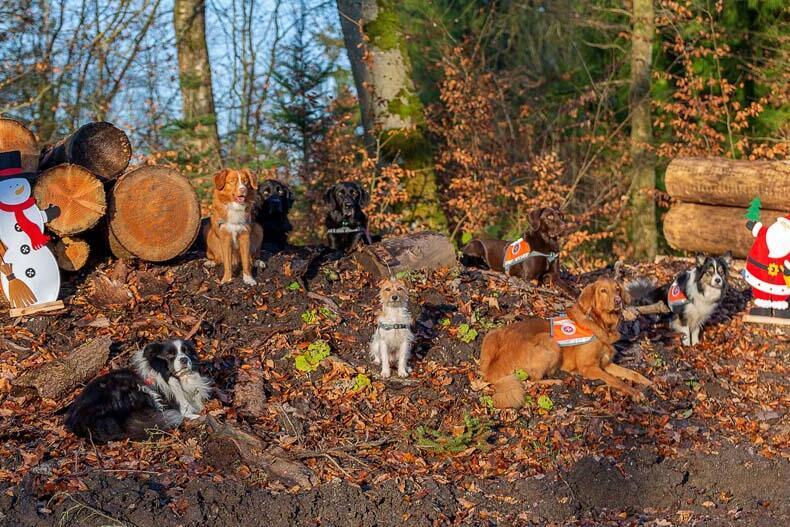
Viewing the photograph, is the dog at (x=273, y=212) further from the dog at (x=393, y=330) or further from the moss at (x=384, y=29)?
the moss at (x=384, y=29)

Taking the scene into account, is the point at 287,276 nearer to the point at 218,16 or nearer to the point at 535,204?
the point at 535,204

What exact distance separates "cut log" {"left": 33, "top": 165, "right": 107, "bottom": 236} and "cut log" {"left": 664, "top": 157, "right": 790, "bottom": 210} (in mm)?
8343

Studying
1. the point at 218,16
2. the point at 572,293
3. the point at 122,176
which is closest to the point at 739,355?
the point at 572,293

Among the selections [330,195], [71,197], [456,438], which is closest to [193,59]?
[330,195]

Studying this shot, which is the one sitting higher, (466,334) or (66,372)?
(66,372)

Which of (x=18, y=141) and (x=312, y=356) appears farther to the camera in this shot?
(x=18, y=141)

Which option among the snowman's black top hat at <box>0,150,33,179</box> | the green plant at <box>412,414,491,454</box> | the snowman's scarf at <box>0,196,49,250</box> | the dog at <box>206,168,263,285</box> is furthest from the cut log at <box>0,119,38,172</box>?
the green plant at <box>412,414,491,454</box>

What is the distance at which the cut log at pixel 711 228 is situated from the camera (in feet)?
40.4

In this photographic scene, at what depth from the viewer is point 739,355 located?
9.59 metres

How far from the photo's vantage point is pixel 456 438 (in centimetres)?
705

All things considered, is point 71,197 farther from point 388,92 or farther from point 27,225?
point 388,92

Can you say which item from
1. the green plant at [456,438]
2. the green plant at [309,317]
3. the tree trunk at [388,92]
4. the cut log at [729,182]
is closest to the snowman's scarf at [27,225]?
the green plant at [309,317]

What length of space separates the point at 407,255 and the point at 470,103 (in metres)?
7.24

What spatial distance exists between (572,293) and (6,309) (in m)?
5.85
